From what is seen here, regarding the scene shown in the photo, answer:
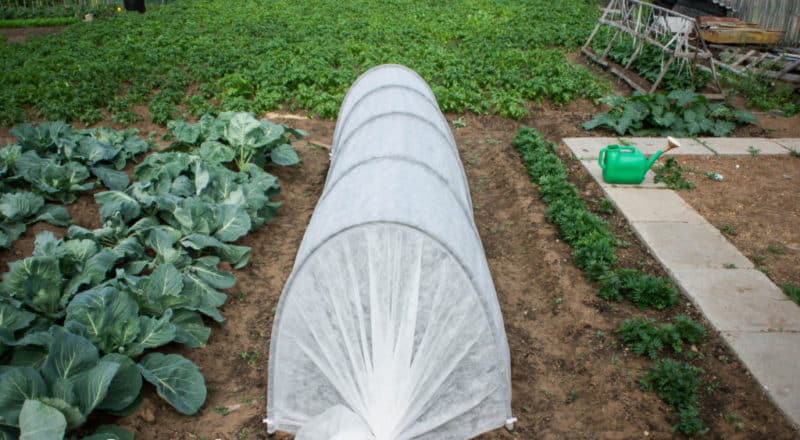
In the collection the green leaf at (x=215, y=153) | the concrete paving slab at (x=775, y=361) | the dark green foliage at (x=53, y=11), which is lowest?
the concrete paving slab at (x=775, y=361)

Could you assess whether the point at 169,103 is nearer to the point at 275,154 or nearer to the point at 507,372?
the point at 275,154

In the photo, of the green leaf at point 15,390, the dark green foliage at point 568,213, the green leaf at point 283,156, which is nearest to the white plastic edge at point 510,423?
the dark green foliage at point 568,213

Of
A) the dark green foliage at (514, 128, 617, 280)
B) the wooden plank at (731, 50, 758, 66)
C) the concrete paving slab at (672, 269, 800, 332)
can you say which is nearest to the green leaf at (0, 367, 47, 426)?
the dark green foliage at (514, 128, 617, 280)

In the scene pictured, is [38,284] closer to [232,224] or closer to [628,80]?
[232,224]

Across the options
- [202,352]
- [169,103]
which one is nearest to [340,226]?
[202,352]

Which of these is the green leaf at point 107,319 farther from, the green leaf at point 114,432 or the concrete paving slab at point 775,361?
the concrete paving slab at point 775,361

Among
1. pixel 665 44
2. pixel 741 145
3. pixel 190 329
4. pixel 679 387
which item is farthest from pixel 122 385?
pixel 665 44

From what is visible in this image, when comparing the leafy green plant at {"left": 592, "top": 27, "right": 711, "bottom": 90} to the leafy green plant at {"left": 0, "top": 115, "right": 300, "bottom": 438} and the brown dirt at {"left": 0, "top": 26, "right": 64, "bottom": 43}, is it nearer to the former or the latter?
the leafy green plant at {"left": 0, "top": 115, "right": 300, "bottom": 438}

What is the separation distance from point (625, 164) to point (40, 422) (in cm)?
622

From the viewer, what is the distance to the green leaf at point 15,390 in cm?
319

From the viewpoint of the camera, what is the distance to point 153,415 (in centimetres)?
386

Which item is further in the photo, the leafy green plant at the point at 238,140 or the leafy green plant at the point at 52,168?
the leafy green plant at the point at 238,140

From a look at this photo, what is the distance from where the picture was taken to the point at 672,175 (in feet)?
23.8

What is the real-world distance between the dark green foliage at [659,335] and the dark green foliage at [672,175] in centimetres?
286
